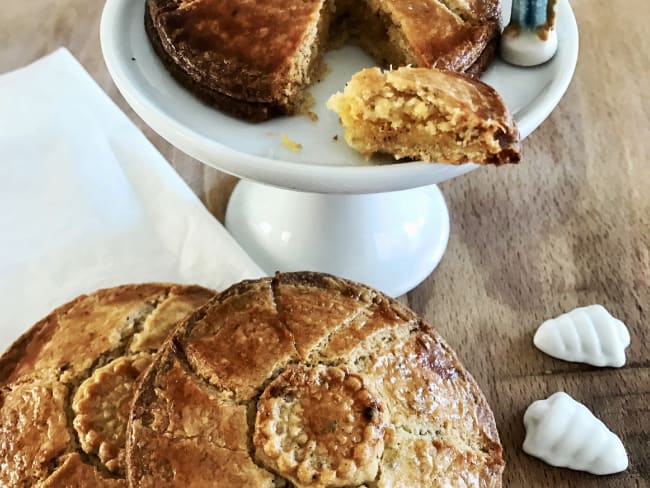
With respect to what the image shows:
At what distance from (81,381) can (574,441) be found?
924 mm

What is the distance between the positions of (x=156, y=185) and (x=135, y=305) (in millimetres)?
412

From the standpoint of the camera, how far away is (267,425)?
3.60 ft

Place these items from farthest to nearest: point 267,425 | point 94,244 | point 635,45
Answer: point 635,45 < point 94,244 < point 267,425

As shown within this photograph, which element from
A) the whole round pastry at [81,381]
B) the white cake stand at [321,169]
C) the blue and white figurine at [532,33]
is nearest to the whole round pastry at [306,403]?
the whole round pastry at [81,381]

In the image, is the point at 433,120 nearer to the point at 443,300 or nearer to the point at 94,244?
the point at 443,300

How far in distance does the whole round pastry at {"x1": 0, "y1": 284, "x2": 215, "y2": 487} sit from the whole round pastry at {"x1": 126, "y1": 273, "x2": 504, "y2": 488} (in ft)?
0.37

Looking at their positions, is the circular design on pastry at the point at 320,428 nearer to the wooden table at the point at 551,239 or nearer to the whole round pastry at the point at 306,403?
the whole round pastry at the point at 306,403

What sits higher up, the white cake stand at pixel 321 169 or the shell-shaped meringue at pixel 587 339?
the white cake stand at pixel 321 169

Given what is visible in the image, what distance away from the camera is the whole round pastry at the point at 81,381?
1169 millimetres

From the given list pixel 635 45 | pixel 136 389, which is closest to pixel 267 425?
pixel 136 389

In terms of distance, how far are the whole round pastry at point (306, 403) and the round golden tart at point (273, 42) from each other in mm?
358

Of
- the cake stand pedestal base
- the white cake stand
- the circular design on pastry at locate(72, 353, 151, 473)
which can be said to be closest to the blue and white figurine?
the white cake stand

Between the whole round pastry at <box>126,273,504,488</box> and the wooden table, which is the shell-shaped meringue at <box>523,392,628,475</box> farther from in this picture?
the whole round pastry at <box>126,273,504,488</box>

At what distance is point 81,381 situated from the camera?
4.18ft
